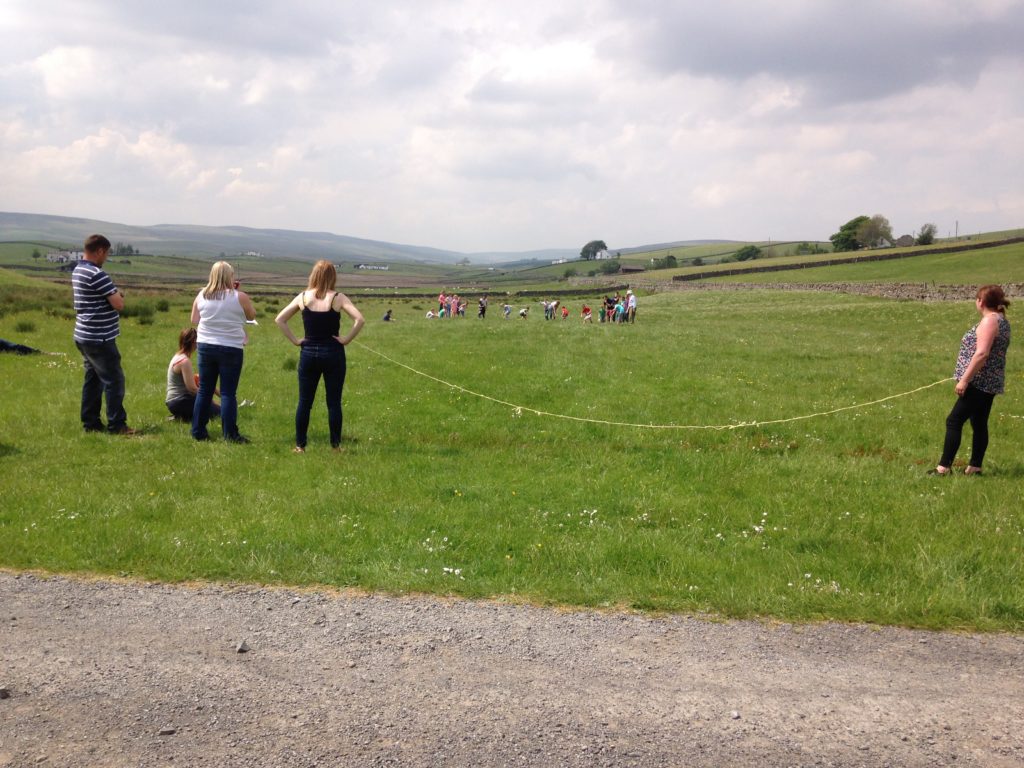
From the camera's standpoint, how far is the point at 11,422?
36.0ft

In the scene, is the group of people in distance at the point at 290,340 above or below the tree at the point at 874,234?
below

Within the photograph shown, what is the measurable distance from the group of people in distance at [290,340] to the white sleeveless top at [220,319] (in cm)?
1

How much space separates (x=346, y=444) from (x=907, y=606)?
7.34m

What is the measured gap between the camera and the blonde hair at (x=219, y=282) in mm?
9594

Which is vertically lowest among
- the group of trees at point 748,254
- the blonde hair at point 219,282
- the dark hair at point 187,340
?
the dark hair at point 187,340

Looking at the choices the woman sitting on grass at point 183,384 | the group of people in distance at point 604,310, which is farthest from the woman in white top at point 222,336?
the group of people in distance at point 604,310

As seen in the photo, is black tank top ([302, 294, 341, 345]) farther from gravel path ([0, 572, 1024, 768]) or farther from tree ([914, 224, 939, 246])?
tree ([914, 224, 939, 246])

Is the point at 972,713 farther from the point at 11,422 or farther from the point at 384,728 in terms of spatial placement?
the point at 11,422

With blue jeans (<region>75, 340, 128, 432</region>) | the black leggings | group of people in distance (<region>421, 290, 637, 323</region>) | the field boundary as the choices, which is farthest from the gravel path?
the field boundary

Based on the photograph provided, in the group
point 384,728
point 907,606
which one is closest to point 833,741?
point 907,606

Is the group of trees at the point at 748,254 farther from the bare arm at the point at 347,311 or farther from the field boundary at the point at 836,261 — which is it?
the bare arm at the point at 347,311

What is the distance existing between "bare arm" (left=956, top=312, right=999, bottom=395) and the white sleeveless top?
31.1 ft

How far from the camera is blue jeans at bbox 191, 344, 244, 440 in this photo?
9.71 metres

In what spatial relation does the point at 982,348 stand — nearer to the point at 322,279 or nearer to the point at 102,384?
the point at 322,279
